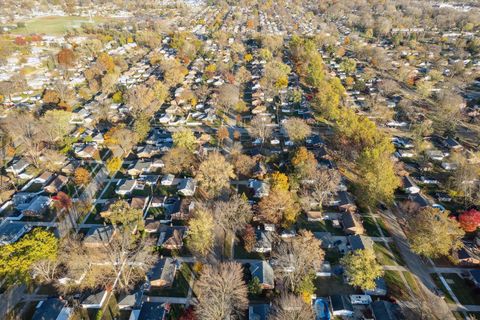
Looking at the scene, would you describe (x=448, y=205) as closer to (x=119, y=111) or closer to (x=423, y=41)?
(x=119, y=111)

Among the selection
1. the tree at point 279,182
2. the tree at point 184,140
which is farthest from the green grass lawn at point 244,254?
the tree at point 184,140

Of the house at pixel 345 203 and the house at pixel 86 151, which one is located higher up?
the house at pixel 345 203

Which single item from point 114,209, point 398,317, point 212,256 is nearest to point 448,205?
point 398,317

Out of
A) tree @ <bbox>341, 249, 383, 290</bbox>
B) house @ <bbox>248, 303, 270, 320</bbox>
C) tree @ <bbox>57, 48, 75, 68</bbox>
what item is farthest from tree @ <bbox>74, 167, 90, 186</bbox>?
tree @ <bbox>57, 48, 75, 68</bbox>

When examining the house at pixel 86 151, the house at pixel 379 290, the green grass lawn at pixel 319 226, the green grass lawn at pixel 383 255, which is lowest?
the house at pixel 86 151

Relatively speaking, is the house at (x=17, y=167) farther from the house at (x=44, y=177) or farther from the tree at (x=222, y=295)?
the tree at (x=222, y=295)

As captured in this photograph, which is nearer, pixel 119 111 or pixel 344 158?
pixel 344 158
